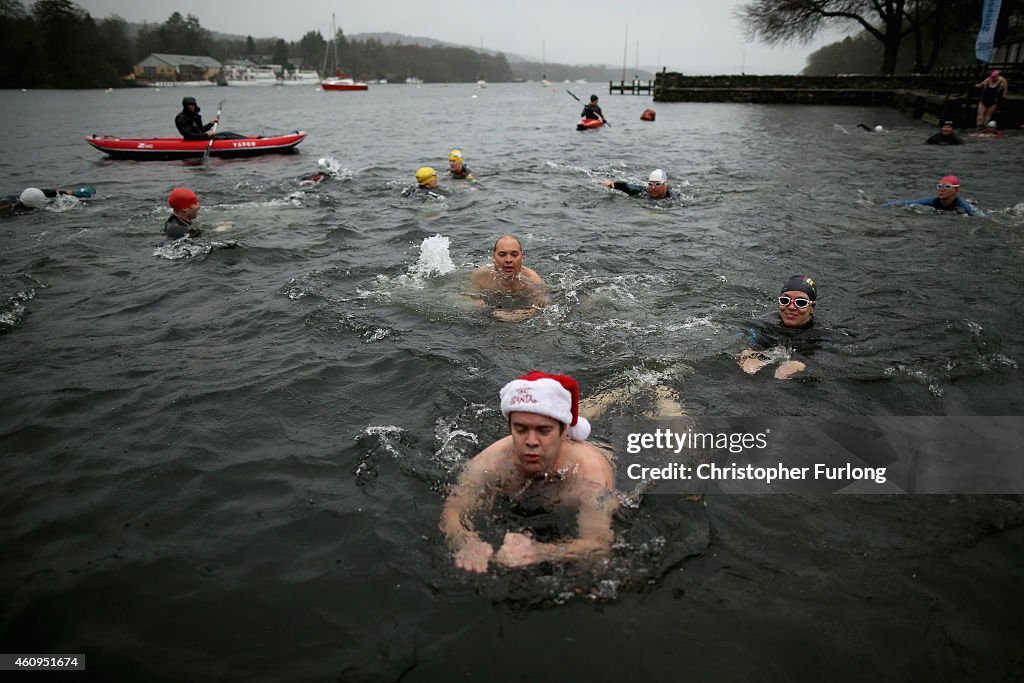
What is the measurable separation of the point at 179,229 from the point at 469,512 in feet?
29.4

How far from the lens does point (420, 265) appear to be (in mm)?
8695

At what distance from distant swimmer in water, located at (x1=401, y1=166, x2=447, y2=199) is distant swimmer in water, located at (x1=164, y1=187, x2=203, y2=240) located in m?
5.25

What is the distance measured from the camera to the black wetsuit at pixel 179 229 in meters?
9.96

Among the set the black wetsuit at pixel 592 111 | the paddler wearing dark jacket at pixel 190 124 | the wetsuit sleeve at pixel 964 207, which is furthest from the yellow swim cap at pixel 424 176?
the black wetsuit at pixel 592 111

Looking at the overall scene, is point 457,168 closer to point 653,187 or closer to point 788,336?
point 653,187

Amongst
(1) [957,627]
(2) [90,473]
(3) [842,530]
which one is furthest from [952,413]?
(2) [90,473]

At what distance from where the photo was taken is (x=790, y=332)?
5.71m

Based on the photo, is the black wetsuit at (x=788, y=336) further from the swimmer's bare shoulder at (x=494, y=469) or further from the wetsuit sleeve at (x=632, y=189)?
the wetsuit sleeve at (x=632, y=189)

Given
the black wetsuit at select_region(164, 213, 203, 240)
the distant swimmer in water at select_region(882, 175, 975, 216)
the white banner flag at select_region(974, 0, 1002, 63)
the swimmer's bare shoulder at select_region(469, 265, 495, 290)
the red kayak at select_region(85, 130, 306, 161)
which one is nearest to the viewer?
the swimmer's bare shoulder at select_region(469, 265, 495, 290)

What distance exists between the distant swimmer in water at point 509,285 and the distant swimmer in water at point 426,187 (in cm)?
721

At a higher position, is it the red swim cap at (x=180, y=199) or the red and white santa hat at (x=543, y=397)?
the red swim cap at (x=180, y=199)

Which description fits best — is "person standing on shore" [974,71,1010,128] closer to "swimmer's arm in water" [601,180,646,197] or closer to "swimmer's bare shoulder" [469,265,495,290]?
"swimmer's arm in water" [601,180,646,197]

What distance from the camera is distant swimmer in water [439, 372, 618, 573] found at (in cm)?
322

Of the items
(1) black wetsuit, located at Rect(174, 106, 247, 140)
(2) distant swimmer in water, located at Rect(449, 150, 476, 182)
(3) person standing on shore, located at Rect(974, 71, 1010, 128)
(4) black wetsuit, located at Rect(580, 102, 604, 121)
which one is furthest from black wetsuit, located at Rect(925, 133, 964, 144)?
(1) black wetsuit, located at Rect(174, 106, 247, 140)
